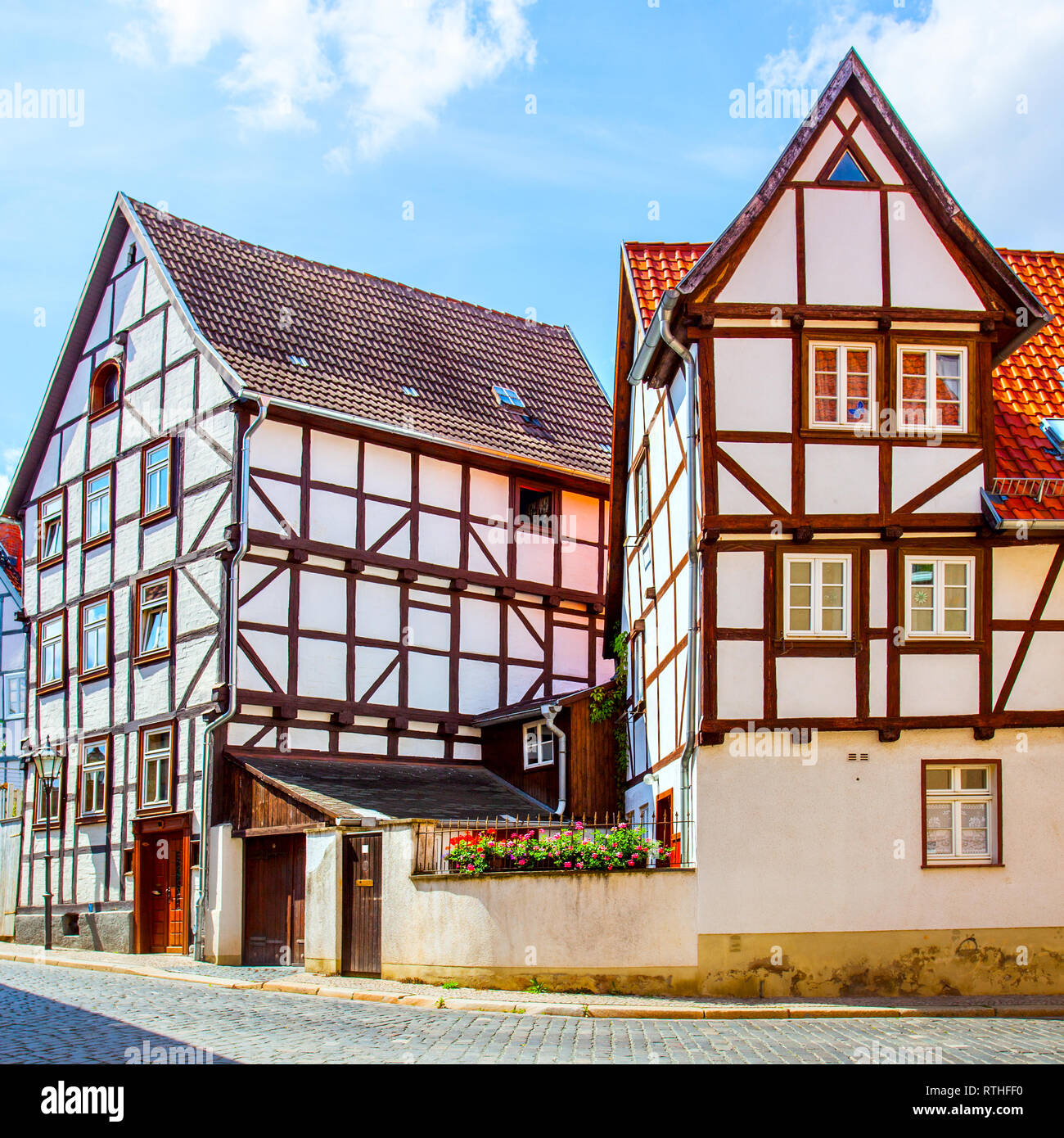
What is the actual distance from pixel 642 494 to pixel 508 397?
360 inches

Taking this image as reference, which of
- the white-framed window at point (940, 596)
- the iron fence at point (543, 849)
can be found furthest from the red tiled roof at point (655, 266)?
the iron fence at point (543, 849)

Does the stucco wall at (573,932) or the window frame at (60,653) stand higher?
the window frame at (60,653)

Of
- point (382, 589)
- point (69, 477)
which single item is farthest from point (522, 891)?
point (69, 477)

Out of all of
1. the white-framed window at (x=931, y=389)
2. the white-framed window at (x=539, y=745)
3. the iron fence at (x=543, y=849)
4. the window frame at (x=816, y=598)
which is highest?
the white-framed window at (x=931, y=389)

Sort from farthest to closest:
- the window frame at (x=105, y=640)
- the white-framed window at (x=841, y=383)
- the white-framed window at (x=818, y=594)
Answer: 1. the window frame at (x=105, y=640)
2. the white-framed window at (x=841, y=383)
3. the white-framed window at (x=818, y=594)

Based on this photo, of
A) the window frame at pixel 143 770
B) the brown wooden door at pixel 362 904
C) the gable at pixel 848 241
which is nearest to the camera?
the gable at pixel 848 241

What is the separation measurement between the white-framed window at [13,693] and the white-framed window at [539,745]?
15.6m

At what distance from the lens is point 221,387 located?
2652 cm

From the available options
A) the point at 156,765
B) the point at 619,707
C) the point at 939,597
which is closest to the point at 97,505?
the point at 156,765

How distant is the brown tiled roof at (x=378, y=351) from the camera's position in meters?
27.6

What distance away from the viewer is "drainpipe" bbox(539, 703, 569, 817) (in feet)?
84.1

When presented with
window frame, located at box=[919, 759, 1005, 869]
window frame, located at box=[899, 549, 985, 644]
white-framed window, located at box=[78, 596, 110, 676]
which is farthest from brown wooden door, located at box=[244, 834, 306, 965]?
window frame, located at box=[899, 549, 985, 644]

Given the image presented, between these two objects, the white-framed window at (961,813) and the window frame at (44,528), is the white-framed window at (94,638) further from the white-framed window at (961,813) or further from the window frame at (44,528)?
the white-framed window at (961,813)

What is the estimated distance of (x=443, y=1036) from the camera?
12.8m
